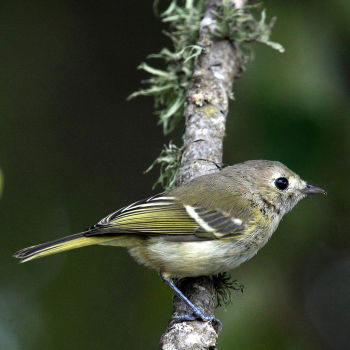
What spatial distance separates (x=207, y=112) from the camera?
3738 millimetres

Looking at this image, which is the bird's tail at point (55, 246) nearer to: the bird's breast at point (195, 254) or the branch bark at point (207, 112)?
the bird's breast at point (195, 254)

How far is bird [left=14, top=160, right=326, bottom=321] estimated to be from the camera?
3.24 meters

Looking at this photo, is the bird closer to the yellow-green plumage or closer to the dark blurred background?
the yellow-green plumage

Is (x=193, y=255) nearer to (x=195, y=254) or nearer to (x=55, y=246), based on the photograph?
(x=195, y=254)

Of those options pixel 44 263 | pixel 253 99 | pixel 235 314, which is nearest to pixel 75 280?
pixel 44 263

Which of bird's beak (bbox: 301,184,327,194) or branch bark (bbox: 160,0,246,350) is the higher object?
branch bark (bbox: 160,0,246,350)

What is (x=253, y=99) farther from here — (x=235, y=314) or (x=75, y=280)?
(x=75, y=280)

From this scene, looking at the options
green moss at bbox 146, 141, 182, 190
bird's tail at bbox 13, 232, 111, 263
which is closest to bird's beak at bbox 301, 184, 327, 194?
green moss at bbox 146, 141, 182, 190

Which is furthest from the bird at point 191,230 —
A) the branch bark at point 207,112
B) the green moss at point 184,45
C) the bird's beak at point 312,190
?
the green moss at point 184,45

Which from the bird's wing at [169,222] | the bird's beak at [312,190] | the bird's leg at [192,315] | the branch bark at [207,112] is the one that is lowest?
the bird's leg at [192,315]

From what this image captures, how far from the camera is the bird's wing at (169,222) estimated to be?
3.29m

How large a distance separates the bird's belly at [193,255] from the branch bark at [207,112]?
3.8 inches

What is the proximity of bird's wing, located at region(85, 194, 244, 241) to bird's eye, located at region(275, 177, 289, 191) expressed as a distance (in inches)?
17.7

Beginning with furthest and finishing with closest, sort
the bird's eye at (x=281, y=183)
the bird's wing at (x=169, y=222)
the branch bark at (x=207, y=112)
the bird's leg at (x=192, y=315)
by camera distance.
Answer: the bird's eye at (x=281, y=183) < the bird's wing at (x=169, y=222) < the branch bark at (x=207, y=112) < the bird's leg at (x=192, y=315)
